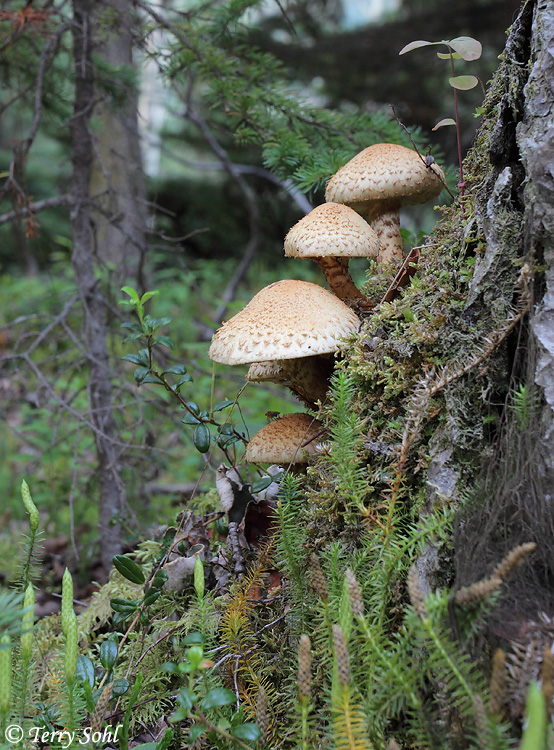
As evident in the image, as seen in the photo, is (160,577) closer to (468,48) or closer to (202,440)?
(202,440)

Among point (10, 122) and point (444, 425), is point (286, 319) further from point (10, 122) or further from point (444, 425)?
point (10, 122)

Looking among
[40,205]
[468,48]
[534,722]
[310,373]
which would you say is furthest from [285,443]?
[40,205]

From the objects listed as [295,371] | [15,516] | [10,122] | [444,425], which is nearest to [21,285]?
Answer: [15,516]

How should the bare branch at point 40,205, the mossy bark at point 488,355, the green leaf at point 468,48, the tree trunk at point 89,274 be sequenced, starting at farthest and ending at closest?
the tree trunk at point 89,274 < the bare branch at point 40,205 < the green leaf at point 468,48 < the mossy bark at point 488,355

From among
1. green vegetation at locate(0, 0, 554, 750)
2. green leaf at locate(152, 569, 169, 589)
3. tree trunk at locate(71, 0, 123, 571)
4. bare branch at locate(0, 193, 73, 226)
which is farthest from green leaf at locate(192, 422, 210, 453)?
bare branch at locate(0, 193, 73, 226)

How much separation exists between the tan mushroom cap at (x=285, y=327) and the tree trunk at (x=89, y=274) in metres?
1.48

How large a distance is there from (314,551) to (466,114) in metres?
8.23

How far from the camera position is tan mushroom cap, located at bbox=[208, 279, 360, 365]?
164cm

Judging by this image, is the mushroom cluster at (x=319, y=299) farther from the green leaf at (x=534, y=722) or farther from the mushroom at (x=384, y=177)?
the green leaf at (x=534, y=722)

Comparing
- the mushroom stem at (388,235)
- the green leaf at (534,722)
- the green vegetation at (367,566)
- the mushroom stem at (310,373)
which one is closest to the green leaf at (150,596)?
the green vegetation at (367,566)

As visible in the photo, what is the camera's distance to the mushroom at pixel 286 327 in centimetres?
164

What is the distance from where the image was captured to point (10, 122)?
1956cm

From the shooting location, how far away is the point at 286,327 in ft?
5.49

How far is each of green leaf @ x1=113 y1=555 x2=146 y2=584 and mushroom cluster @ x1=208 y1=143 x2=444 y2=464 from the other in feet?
1.76
